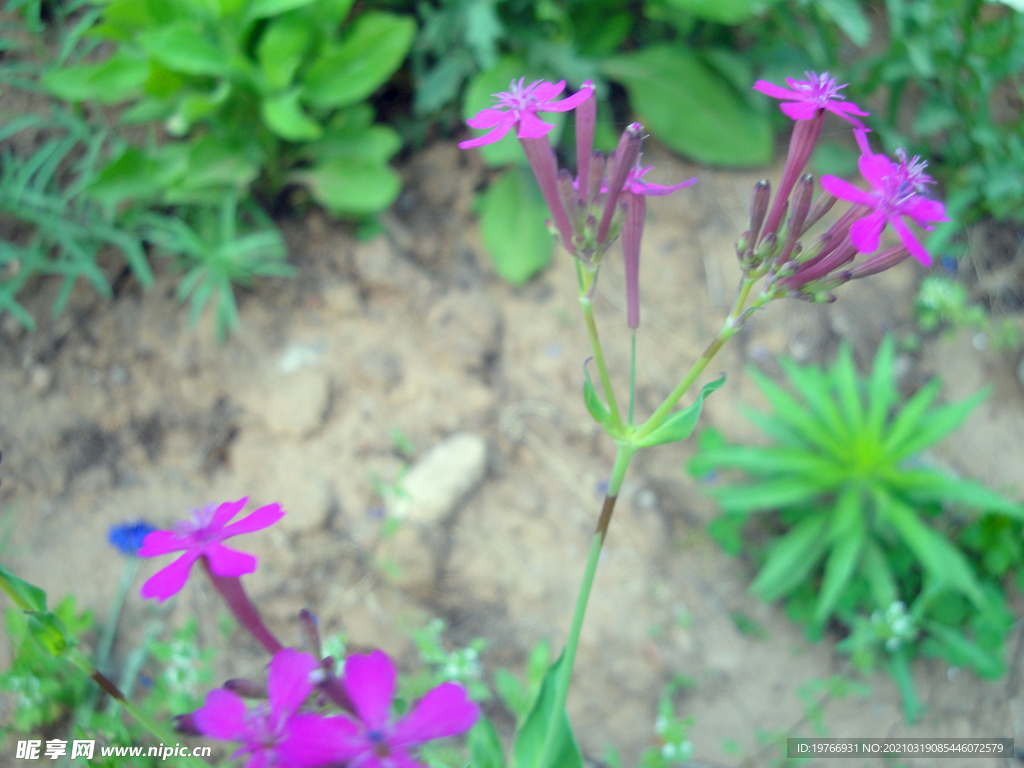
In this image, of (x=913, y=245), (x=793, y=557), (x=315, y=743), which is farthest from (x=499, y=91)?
(x=315, y=743)

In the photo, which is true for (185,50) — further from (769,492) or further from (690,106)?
(769,492)

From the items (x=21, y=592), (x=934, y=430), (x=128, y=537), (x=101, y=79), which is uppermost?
(x=101, y=79)

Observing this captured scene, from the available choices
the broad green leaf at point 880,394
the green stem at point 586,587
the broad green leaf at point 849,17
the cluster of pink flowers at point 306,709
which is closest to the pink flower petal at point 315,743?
the cluster of pink flowers at point 306,709

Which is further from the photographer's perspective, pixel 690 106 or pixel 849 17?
pixel 690 106

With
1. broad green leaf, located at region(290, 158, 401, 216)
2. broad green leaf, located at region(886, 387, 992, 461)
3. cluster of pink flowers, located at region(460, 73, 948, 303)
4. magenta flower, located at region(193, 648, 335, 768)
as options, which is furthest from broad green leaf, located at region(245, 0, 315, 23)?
broad green leaf, located at region(886, 387, 992, 461)

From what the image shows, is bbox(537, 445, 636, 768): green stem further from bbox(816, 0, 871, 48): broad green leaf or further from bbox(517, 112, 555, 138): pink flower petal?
bbox(816, 0, 871, 48): broad green leaf
